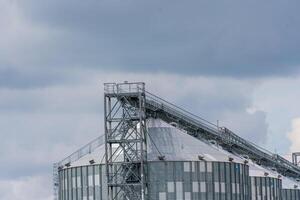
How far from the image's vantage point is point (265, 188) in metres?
194

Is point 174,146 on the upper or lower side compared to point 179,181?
upper

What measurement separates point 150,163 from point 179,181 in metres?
5.48

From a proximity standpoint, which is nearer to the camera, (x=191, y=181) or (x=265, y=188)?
(x=191, y=181)

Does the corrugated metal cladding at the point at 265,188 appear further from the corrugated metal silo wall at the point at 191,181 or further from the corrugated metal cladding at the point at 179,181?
the corrugated metal silo wall at the point at 191,181

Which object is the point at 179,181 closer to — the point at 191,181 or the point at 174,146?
the point at 191,181

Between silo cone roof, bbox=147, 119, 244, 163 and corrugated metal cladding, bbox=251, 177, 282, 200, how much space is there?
19058 mm

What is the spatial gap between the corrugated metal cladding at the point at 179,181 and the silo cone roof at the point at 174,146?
1.33 m

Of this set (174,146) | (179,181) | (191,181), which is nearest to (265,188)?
(191,181)

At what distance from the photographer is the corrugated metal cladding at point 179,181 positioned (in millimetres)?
165125

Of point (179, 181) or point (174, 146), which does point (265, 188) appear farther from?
point (179, 181)

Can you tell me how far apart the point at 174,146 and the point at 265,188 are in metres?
31.3

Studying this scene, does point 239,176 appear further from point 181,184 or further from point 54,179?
point 54,179

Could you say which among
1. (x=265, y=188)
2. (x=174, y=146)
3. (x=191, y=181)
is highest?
(x=174, y=146)

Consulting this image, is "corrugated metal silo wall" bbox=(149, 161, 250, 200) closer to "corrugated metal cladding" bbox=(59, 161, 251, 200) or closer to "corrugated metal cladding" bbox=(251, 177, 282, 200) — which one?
"corrugated metal cladding" bbox=(59, 161, 251, 200)
